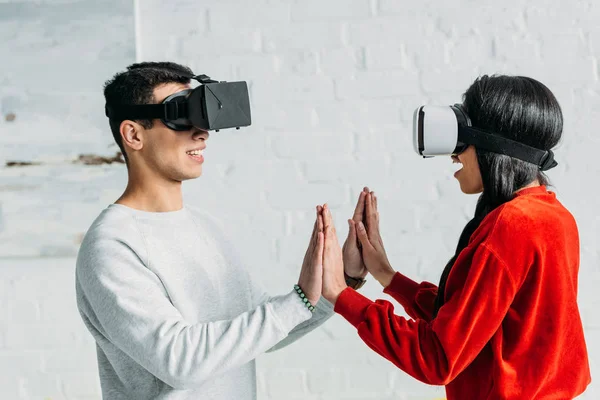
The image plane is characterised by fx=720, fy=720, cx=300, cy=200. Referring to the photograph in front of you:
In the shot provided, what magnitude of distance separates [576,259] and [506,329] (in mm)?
214

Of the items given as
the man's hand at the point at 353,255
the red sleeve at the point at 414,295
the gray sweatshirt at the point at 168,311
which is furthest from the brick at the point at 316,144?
the gray sweatshirt at the point at 168,311

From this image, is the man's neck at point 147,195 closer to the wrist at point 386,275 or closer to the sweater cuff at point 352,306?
the sweater cuff at point 352,306

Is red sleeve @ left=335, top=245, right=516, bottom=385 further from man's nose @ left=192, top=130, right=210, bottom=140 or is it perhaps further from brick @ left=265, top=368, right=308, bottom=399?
brick @ left=265, top=368, right=308, bottom=399

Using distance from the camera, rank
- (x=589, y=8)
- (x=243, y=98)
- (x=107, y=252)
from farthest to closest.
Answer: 1. (x=589, y=8)
2. (x=243, y=98)
3. (x=107, y=252)

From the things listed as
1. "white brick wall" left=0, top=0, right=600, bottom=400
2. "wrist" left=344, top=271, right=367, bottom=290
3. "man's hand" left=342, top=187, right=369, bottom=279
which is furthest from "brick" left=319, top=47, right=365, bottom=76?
"wrist" left=344, top=271, right=367, bottom=290

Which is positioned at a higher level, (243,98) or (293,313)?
(243,98)

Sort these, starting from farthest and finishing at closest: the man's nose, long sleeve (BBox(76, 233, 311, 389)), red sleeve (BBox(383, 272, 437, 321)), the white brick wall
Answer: the white brick wall < red sleeve (BBox(383, 272, 437, 321)) < the man's nose < long sleeve (BBox(76, 233, 311, 389))

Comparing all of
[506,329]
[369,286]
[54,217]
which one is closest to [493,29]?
[369,286]

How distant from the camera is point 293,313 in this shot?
1.39 metres

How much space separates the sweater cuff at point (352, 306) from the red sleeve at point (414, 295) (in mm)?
220

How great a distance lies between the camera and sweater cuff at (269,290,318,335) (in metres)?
1.38

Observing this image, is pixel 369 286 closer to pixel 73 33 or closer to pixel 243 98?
pixel 243 98

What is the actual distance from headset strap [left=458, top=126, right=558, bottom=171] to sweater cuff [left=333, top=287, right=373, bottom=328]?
40 centimetres

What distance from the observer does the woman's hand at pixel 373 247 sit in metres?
1.75
